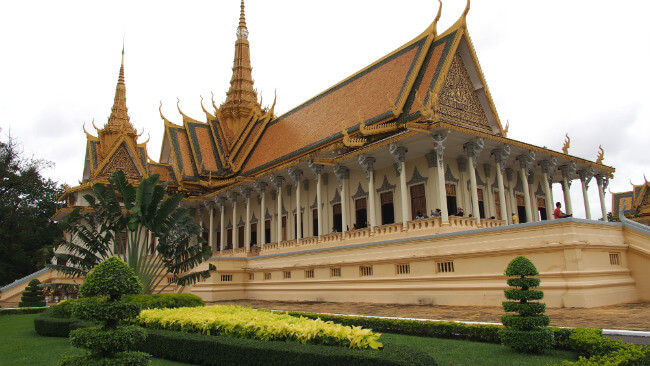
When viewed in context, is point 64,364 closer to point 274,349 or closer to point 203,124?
point 274,349

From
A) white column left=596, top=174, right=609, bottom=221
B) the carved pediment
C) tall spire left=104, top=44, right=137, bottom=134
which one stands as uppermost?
tall spire left=104, top=44, right=137, bottom=134

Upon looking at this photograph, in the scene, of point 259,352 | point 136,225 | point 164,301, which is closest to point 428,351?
point 259,352

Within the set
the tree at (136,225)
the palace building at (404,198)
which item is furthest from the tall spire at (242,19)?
the tree at (136,225)

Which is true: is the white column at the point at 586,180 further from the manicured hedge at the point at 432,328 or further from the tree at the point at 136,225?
the tree at the point at 136,225

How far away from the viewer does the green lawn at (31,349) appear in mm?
7375

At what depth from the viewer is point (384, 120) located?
61.5ft

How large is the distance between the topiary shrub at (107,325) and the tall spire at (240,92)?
28400 mm

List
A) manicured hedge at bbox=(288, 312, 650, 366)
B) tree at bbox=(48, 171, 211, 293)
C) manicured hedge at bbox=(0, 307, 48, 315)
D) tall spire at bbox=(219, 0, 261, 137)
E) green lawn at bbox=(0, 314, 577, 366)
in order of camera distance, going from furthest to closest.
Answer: tall spire at bbox=(219, 0, 261, 137), manicured hedge at bbox=(0, 307, 48, 315), tree at bbox=(48, 171, 211, 293), green lawn at bbox=(0, 314, 577, 366), manicured hedge at bbox=(288, 312, 650, 366)

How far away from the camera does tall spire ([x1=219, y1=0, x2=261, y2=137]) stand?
35062 mm

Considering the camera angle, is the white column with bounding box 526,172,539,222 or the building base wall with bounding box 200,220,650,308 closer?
the building base wall with bounding box 200,220,650,308

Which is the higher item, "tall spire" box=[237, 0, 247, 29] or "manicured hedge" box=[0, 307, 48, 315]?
"tall spire" box=[237, 0, 247, 29]

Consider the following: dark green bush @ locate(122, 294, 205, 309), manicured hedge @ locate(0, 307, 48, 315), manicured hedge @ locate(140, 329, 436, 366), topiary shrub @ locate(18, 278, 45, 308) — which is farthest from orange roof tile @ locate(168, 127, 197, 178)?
manicured hedge @ locate(140, 329, 436, 366)

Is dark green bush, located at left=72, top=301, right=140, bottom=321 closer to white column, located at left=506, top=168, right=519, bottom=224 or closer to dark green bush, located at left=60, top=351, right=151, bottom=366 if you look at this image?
dark green bush, located at left=60, top=351, right=151, bottom=366

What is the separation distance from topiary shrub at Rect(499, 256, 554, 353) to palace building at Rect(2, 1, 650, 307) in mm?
4222
